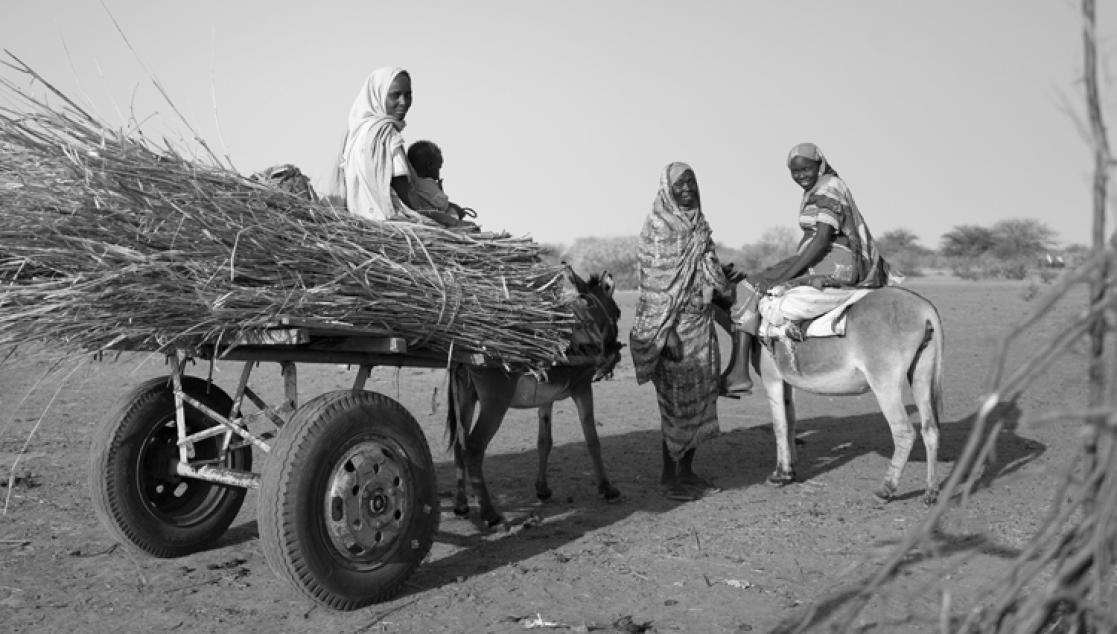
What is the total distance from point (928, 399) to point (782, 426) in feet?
3.53

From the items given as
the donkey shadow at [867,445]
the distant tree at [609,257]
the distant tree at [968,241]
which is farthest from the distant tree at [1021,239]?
the donkey shadow at [867,445]

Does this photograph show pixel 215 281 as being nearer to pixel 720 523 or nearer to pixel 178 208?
pixel 178 208

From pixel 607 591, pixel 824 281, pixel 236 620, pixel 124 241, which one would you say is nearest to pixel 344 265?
pixel 124 241

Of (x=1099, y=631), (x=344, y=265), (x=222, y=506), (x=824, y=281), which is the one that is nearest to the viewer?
(x=1099, y=631)

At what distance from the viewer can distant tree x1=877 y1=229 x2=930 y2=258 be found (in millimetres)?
44275

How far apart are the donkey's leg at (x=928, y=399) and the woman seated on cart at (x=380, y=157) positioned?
356 centimetres

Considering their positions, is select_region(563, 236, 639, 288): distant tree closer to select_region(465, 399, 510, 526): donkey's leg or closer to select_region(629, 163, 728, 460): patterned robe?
select_region(629, 163, 728, 460): patterned robe

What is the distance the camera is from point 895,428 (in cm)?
640

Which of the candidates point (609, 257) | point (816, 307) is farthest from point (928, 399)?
point (609, 257)

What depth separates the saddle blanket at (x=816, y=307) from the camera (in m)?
6.57

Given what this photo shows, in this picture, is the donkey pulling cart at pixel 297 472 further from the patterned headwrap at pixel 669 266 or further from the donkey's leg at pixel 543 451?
the patterned headwrap at pixel 669 266

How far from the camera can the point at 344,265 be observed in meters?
4.00

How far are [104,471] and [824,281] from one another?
4802mm

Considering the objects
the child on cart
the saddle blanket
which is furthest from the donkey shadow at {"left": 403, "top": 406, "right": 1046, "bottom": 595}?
the child on cart
